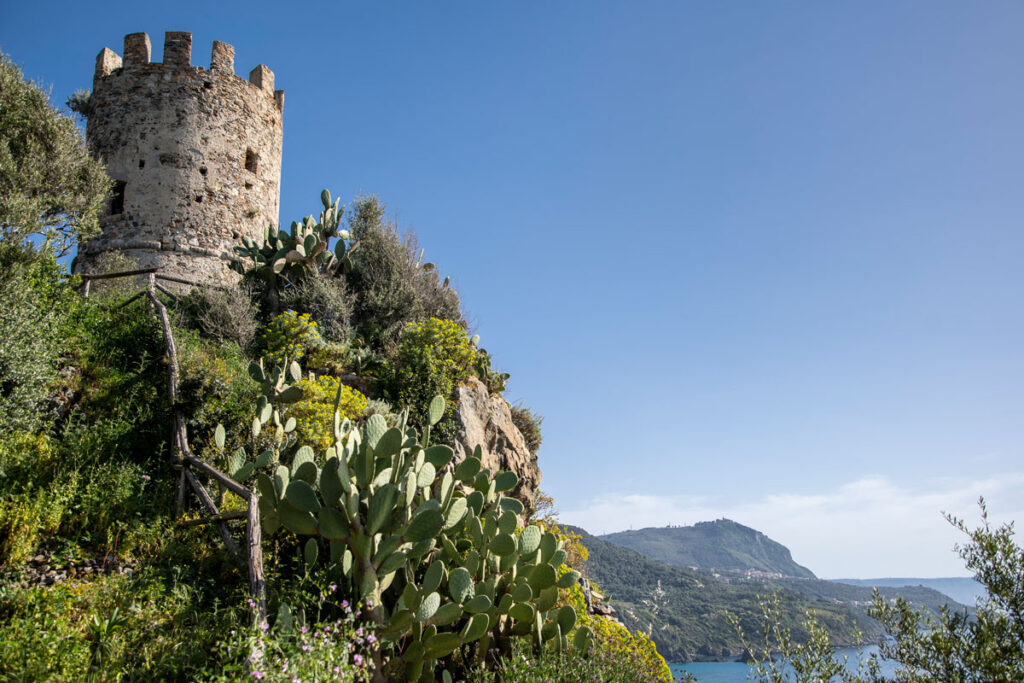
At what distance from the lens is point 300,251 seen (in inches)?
462

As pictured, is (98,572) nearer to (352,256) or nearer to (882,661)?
(882,661)

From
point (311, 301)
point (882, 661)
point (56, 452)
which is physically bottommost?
point (882, 661)

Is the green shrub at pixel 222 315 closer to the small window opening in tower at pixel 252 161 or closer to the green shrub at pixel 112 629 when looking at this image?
the green shrub at pixel 112 629

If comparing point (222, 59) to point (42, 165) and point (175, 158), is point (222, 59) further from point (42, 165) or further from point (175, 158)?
point (42, 165)

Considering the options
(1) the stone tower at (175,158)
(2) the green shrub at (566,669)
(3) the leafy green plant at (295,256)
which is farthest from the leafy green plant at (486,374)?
(1) the stone tower at (175,158)

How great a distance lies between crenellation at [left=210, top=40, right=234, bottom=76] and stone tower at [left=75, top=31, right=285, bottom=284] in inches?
1.0

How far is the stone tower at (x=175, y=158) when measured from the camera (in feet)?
47.5

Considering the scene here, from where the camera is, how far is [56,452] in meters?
6.22

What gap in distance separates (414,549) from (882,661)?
4.55 m

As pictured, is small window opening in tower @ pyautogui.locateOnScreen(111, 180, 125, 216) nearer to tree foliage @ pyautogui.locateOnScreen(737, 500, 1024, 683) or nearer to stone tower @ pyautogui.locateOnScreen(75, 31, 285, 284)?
stone tower @ pyautogui.locateOnScreen(75, 31, 285, 284)

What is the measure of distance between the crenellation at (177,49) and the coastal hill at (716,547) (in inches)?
2824

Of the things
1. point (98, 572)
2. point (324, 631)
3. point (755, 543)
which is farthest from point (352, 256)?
point (755, 543)

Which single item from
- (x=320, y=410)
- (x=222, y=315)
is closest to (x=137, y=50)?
(x=222, y=315)

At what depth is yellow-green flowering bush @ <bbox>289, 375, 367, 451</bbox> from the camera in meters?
7.59
